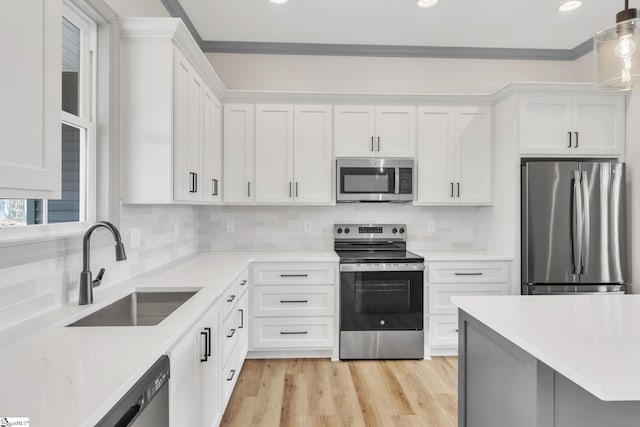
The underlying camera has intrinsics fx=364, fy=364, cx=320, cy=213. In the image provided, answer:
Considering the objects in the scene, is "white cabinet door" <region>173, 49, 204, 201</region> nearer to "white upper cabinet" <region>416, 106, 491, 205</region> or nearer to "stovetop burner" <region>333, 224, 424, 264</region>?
"stovetop burner" <region>333, 224, 424, 264</region>

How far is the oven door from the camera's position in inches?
126

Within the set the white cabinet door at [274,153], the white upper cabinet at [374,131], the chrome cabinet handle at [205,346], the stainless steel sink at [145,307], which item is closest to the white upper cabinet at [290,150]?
the white cabinet door at [274,153]

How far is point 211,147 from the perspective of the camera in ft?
10.0

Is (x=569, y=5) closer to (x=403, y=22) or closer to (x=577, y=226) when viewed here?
(x=403, y=22)

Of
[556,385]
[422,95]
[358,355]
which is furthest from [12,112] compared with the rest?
[422,95]

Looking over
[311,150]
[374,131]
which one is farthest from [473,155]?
[311,150]

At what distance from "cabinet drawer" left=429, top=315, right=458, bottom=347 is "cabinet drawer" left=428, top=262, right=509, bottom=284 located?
34 centimetres

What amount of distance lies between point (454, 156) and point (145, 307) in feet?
9.61

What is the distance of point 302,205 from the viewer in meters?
3.59

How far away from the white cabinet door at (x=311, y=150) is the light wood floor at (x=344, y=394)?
1521mm

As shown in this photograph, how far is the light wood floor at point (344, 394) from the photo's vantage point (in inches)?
92.0

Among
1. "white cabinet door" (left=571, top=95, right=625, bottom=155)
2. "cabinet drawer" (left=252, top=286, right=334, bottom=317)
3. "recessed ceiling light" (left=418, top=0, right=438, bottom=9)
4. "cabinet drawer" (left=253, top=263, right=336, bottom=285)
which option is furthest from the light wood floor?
"recessed ceiling light" (left=418, top=0, right=438, bottom=9)

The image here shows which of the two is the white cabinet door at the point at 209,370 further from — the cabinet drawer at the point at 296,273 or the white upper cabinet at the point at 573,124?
the white upper cabinet at the point at 573,124

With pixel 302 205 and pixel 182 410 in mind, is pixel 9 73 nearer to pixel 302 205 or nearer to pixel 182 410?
pixel 182 410
